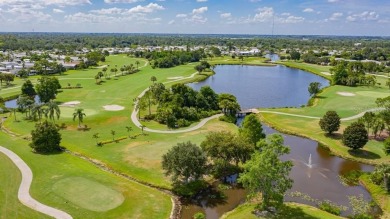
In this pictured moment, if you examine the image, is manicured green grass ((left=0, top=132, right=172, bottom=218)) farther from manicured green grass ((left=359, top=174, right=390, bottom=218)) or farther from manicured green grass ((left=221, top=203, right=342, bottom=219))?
manicured green grass ((left=359, top=174, right=390, bottom=218))

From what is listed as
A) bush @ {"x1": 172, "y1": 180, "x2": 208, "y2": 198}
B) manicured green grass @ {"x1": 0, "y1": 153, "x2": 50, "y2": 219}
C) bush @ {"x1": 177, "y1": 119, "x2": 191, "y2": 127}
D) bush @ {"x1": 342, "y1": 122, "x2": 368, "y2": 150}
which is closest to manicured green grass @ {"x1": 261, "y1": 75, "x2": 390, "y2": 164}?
bush @ {"x1": 342, "y1": 122, "x2": 368, "y2": 150}

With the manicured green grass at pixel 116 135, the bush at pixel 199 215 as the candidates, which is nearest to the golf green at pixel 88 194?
the manicured green grass at pixel 116 135

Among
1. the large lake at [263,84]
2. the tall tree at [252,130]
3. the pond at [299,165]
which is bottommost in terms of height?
the pond at [299,165]

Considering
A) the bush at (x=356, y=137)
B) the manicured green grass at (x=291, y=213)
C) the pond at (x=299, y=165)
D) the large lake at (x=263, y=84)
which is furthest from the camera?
the large lake at (x=263, y=84)

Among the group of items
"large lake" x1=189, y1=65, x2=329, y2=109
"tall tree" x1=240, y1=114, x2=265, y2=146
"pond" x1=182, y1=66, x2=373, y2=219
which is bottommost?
"pond" x1=182, y1=66, x2=373, y2=219

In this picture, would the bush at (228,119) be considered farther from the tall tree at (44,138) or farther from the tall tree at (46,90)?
the tall tree at (46,90)

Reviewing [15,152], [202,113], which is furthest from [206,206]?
[202,113]

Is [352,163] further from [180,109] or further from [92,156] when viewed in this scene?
[92,156]
